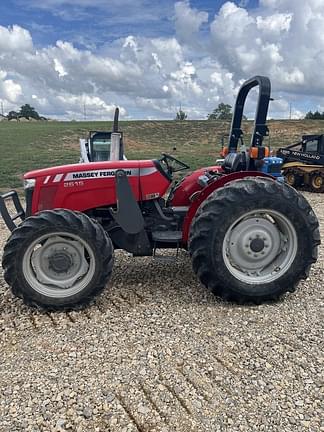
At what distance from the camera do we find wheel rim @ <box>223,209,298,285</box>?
4.09m

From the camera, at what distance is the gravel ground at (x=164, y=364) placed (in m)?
2.60

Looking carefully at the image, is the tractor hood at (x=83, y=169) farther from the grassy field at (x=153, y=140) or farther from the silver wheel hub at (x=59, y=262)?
the grassy field at (x=153, y=140)

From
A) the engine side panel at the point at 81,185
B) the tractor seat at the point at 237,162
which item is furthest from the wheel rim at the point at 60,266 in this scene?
the tractor seat at the point at 237,162

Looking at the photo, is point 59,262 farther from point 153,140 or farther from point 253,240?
point 153,140

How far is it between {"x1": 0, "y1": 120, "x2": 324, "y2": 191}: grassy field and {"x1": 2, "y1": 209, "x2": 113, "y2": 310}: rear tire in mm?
15636

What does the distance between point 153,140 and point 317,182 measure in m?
21.3

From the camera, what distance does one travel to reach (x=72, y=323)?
3.74 metres

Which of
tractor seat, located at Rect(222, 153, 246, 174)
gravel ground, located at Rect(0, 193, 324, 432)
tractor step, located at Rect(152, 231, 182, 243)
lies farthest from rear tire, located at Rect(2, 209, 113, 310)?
tractor seat, located at Rect(222, 153, 246, 174)

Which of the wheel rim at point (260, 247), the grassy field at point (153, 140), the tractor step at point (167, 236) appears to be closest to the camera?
the wheel rim at point (260, 247)

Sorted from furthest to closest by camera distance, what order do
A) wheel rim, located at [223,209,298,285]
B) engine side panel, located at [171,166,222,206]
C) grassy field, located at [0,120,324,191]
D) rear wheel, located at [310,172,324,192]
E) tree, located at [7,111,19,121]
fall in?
tree, located at [7,111,19,121] → grassy field, located at [0,120,324,191] → rear wheel, located at [310,172,324,192] → engine side panel, located at [171,166,222,206] → wheel rim, located at [223,209,298,285]

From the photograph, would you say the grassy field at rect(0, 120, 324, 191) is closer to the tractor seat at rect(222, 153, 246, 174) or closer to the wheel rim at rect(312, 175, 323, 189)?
the wheel rim at rect(312, 175, 323, 189)

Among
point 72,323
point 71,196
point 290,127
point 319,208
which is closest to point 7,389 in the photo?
point 72,323

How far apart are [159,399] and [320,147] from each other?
1307cm

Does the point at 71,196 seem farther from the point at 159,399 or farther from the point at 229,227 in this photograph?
the point at 159,399
